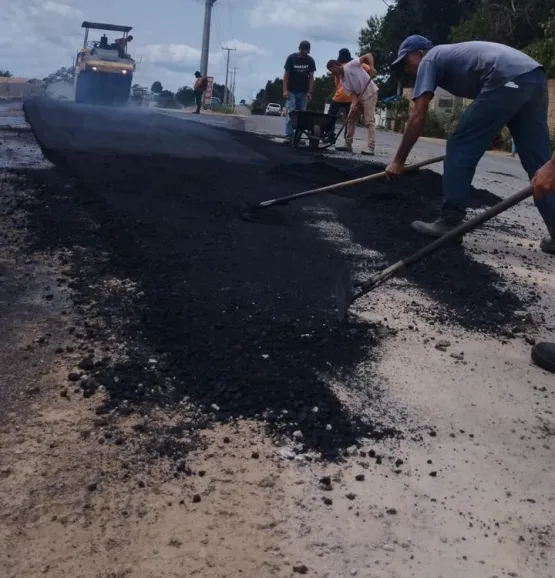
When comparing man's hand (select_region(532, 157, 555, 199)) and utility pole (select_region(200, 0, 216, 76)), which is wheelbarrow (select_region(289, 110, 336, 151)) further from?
utility pole (select_region(200, 0, 216, 76))

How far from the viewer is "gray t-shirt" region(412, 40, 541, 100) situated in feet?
15.5

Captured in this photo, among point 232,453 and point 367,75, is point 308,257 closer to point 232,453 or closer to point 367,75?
point 232,453

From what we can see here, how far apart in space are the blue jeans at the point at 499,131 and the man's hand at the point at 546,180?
1534 millimetres

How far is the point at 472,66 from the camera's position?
484 centimetres

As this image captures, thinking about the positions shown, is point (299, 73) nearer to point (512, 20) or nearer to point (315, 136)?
point (315, 136)

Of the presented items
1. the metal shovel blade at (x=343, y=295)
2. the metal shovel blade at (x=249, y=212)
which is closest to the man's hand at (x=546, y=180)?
the metal shovel blade at (x=343, y=295)

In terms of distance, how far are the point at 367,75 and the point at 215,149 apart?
9.44ft

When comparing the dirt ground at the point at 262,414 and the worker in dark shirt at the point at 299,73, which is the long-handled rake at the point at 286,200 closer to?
the dirt ground at the point at 262,414

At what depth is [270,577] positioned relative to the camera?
1.82 m

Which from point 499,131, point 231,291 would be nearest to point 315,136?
point 499,131

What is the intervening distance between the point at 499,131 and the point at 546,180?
73.3 inches

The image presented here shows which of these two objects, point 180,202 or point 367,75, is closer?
point 180,202

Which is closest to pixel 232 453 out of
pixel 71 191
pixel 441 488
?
pixel 441 488

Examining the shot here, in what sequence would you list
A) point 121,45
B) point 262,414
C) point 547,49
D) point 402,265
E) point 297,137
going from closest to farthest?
1. point 262,414
2. point 402,265
3. point 297,137
4. point 547,49
5. point 121,45
